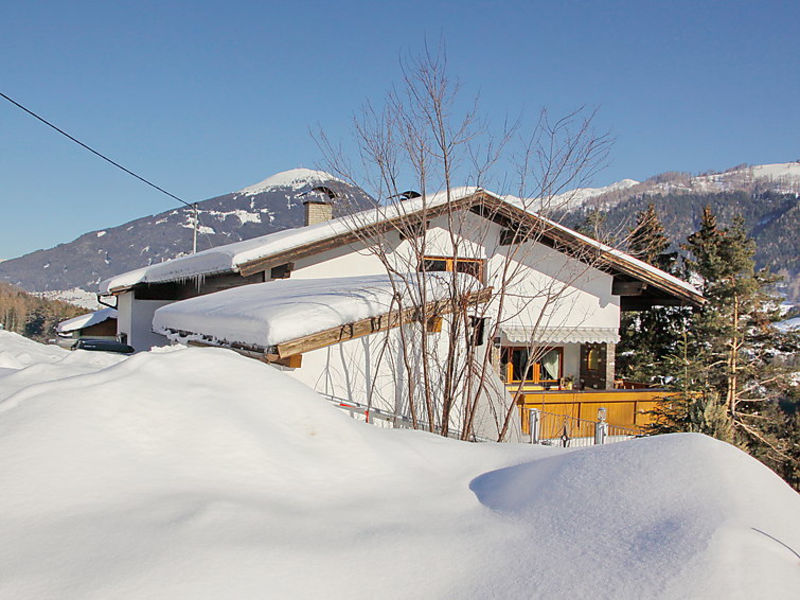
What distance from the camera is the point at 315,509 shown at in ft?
7.56

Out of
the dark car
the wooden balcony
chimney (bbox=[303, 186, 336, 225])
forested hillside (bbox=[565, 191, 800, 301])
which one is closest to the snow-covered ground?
the wooden balcony

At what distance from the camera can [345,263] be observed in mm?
11766

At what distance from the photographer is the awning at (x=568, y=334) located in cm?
1201

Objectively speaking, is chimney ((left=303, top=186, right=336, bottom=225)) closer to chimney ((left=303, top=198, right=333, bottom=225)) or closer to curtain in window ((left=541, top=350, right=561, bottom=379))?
chimney ((left=303, top=198, right=333, bottom=225))

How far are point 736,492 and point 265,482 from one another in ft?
6.07

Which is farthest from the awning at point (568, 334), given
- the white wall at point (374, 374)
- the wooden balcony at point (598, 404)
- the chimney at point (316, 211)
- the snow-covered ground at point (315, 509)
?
the snow-covered ground at point (315, 509)

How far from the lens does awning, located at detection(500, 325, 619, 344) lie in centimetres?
1201

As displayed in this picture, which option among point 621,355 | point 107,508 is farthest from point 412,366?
point 621,355

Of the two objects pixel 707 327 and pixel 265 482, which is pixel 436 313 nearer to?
pixel 265 482

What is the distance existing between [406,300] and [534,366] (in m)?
7.69

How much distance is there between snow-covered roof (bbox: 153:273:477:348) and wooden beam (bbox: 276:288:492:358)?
2.5 inches

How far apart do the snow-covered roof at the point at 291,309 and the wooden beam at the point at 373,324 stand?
0.06 m

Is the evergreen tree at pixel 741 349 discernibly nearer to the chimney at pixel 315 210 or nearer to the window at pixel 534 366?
the window at pixel 534 366

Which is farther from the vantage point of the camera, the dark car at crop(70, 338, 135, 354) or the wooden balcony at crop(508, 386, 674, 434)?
the dark car at crop(70, 338, 135, 354)
